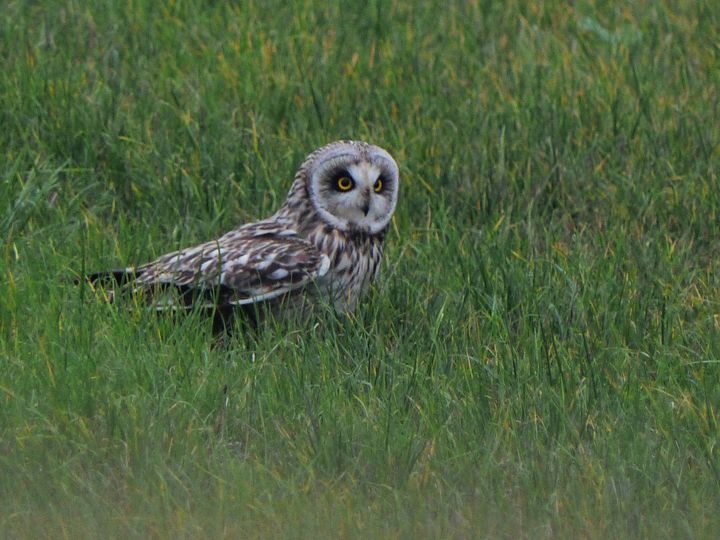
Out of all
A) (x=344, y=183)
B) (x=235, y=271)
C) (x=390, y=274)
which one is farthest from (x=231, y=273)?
(x=390, y=274)

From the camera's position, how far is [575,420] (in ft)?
15.9

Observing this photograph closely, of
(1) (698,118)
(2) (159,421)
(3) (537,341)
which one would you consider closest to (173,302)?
(2) (159,421)

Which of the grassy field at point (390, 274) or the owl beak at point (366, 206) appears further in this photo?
the owl beak at point (366, 206)

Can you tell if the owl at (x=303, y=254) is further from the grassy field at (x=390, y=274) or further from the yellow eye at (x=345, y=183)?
the grassy field at (x=390, y=274)

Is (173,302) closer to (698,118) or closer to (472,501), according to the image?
(472,501)

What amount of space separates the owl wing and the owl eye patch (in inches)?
11.2

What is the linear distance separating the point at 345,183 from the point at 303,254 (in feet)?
1.30

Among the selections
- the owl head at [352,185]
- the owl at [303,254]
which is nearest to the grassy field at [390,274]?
the owl at [303,254]

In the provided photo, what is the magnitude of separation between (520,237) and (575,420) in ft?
6.57

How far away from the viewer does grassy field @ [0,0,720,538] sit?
4.41m

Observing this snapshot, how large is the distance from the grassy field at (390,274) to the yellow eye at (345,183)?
1.41 ft

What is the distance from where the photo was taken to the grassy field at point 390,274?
14.5 ft

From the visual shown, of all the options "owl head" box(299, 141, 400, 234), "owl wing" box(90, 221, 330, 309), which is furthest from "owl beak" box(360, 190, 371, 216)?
"owl wing" box(90, 221, 330, 309)

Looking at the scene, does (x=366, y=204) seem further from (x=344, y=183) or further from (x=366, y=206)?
(x=344, y=183)
